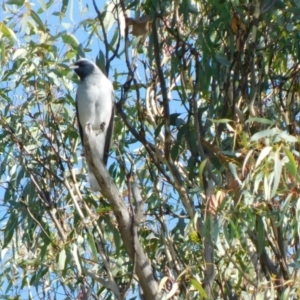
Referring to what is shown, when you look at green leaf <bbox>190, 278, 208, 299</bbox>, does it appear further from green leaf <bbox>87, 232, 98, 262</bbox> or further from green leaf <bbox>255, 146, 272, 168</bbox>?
green leaf <bbox>87, 232, 98, 262</bbox>

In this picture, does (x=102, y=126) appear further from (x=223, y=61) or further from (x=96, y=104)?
(x=223, y=61)

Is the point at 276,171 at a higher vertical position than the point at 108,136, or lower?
lower

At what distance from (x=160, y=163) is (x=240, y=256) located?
531mm

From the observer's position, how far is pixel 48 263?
4.46 meters

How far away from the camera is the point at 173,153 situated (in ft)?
13.1

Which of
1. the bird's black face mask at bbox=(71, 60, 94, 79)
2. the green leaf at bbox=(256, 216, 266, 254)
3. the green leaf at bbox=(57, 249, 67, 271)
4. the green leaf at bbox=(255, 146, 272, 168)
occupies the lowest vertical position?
the green leaf at bbox=(256, 216, 266, 254)

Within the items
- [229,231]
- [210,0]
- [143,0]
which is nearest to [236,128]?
[229,231]

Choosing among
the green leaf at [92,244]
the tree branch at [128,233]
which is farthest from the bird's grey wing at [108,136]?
the tree branch at [128,233]

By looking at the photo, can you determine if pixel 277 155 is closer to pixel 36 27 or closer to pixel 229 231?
pixel 229 231

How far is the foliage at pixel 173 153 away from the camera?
338 centimetres

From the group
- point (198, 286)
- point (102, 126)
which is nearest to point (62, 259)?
point (198, 286)

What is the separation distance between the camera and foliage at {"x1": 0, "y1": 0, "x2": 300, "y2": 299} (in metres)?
3.38

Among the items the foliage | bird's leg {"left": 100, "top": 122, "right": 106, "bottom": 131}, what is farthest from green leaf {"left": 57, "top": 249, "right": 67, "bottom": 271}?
bird's leg {"left": 100, "top": 122, "right": 106, "bottom": 131}

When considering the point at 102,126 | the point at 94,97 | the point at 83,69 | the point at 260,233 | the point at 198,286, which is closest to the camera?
the point at 198,286
